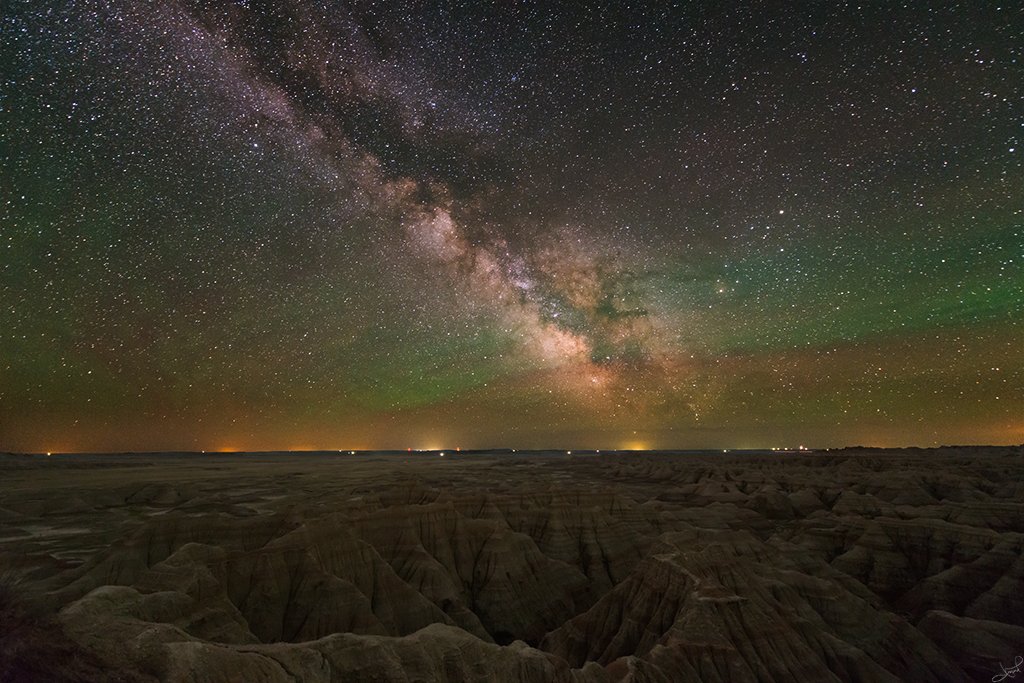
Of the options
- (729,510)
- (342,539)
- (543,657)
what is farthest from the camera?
(729,510)

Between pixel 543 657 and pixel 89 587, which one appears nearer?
pixel 543 657

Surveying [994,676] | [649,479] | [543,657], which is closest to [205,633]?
[543,657]

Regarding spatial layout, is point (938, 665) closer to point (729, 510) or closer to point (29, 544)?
point (729, 510)

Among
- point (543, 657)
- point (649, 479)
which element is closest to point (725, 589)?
point (543, 657)

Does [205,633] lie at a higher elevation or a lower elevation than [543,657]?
lower

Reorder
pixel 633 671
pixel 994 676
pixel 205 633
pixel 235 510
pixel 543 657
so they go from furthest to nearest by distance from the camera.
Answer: pixel 235 510
pixel 994 676
pixel 205 633
pixel 633 671
pixel 543 657

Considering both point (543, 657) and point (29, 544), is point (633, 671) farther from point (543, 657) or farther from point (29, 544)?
point (29, 544)
